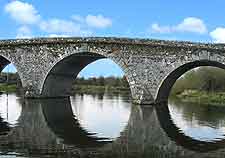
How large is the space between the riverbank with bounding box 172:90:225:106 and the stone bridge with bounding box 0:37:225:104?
754cm

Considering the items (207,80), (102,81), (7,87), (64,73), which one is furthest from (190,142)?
(102,81)

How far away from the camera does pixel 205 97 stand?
181 feet

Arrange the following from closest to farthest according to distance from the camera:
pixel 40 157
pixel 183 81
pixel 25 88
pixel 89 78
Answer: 1. pixel 40 157
2. pixel 25 88
3. pixel 183 81
4. pixel 89 78

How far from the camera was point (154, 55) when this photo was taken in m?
38.8

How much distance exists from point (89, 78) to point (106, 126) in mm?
90720

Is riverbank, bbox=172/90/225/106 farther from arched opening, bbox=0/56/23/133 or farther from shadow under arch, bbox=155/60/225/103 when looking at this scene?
arched opening, bbox=0/56/23/133

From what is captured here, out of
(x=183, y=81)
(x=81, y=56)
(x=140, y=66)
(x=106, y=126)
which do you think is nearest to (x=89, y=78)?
(x=183, y=81)

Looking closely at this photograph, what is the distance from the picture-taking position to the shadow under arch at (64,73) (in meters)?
44.8

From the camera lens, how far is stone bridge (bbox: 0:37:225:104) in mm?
37531

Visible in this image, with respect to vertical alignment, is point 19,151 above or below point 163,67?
below

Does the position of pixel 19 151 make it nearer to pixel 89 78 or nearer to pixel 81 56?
pixel 81 56

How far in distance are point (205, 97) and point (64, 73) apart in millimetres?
20630

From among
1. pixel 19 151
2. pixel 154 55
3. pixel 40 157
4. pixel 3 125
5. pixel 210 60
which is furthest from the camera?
pixel 154 55

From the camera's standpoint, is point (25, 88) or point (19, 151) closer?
point (19, 151)
